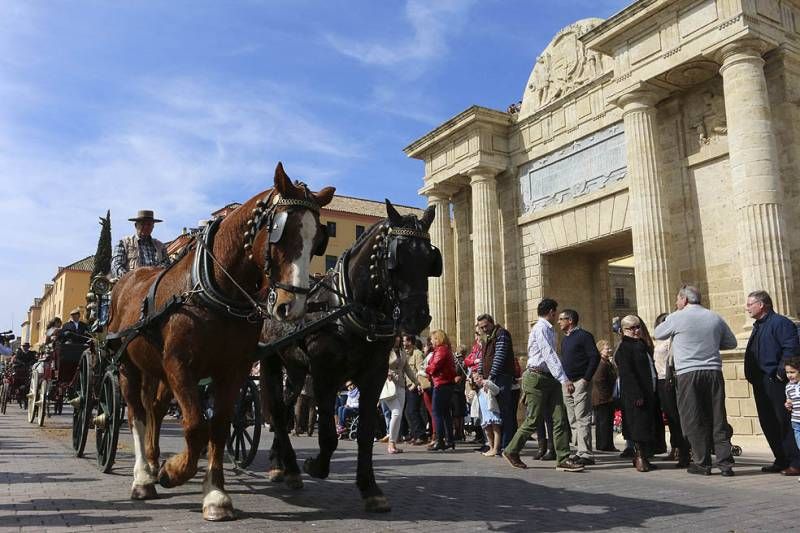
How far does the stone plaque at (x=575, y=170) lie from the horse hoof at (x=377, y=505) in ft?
41.3

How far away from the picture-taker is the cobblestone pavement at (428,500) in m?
4.24

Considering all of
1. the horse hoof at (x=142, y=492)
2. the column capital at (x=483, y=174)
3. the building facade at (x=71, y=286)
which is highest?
the building facade at (x=71, y=286)

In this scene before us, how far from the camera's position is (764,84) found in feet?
40.2

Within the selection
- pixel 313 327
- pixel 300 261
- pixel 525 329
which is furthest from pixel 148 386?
pixel 525 329

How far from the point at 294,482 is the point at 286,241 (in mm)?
2623

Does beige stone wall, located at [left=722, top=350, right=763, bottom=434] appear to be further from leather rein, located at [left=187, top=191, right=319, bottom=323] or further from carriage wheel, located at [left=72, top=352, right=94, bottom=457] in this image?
carriage wheel, located at [left=72, top=352, right=94, bottom=457]

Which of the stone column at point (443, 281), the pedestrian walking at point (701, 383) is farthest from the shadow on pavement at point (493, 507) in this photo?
the stone column at point (443, 281)

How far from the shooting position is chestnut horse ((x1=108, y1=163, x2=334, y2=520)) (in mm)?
4059

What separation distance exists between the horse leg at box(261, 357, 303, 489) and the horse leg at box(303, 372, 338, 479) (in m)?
0.32

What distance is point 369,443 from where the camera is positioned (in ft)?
16.3

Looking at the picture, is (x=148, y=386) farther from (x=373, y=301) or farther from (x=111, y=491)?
(x=373, y=301)

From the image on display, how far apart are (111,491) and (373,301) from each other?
106 inches

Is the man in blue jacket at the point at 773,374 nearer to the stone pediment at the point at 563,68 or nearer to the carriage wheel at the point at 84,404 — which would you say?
the carriage wheel at the point at 84,404

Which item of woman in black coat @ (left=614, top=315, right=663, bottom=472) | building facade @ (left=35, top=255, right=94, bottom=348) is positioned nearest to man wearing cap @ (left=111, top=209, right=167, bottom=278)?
woman in black coat @ (left=614, top=315, right=663, bottom=472)
